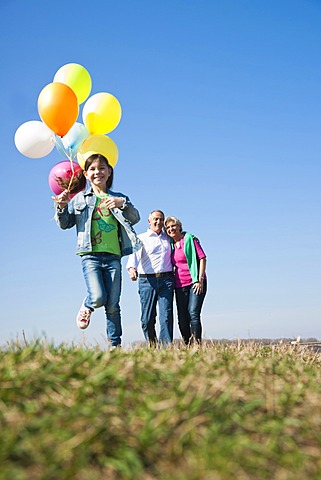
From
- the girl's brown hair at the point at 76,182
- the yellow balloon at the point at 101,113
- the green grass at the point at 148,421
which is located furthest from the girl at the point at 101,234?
the green grass at the point at 148,421

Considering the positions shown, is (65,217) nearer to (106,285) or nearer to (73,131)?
(106,285)

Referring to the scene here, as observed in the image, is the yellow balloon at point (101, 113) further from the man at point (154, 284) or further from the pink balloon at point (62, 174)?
the man at point (154, 284)

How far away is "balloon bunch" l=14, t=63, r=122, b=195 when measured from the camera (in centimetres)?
590

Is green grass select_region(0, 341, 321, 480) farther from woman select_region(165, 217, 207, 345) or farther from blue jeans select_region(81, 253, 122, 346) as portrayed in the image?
woman select_region(165, 217, 207, 345)

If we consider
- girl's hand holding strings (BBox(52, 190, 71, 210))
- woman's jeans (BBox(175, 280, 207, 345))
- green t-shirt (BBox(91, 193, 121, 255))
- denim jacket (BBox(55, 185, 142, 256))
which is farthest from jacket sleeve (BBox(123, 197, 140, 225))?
woman's jeans (BBox(175, 280, 207, 345))

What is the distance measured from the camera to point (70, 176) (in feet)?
20.0

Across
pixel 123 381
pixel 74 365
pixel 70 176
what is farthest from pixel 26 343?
pixel 70 176

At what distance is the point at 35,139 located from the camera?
6324 mm

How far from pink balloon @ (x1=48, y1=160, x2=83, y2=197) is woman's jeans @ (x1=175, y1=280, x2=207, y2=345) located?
6.02 ft

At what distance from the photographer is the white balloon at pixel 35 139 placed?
249 inches

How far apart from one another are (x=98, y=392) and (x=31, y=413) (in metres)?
0.33

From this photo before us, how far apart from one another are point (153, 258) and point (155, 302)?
0.53m

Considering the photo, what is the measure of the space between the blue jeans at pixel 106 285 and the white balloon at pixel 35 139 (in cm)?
157

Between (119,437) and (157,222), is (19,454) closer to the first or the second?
(119,437)
